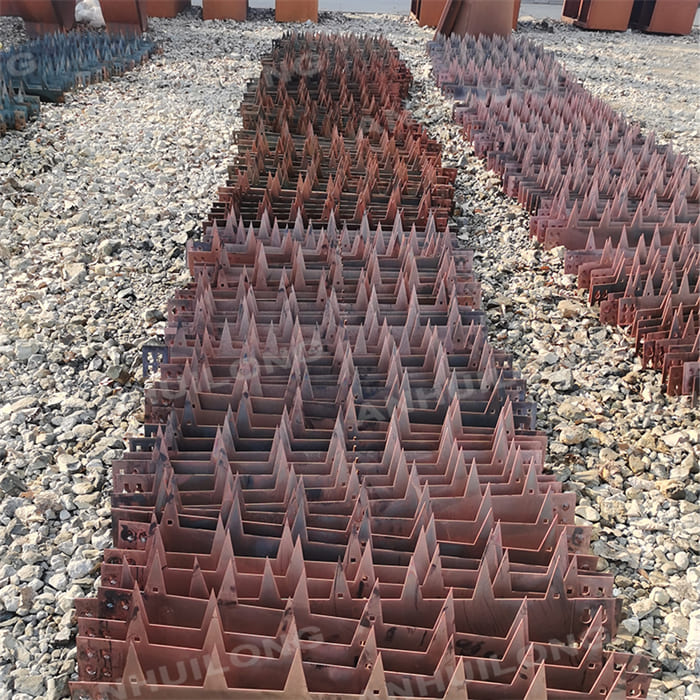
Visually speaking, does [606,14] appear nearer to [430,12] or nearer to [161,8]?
[430,12]

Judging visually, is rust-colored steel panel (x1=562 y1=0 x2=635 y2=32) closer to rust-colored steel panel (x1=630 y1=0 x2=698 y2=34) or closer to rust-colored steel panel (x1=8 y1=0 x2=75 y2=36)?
rust-colored steel panel (x1=630 y1=0 x2=698 y2=34)

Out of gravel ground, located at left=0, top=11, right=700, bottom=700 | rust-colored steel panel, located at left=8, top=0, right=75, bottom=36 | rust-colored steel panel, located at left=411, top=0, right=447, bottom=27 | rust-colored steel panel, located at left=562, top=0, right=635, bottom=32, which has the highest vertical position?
rust-colored steel panel, located at left=562, top=0, right=635, bottom=32

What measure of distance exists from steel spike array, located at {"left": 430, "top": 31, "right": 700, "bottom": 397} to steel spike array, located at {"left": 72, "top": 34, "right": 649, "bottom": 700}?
133cm

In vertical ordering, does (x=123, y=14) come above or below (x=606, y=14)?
below

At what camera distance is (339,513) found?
3133 mm

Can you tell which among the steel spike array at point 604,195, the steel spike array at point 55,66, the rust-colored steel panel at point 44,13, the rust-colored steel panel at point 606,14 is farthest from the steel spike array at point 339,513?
the rust-colored steel panel at point 606,14

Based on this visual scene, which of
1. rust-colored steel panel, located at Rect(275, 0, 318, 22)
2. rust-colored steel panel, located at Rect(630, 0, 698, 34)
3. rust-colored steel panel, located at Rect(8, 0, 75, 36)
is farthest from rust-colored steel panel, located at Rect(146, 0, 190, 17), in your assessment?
rust-colored steel panel, located at Rect(630, 0, 698, 34)

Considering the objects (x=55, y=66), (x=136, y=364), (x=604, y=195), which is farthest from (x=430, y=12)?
(x=136, y=364)

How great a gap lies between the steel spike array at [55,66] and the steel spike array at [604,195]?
5850 millimetres

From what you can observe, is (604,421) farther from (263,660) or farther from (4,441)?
(4,441)

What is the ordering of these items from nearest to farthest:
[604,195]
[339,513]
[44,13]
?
[339,513], [604,195], [44,13]

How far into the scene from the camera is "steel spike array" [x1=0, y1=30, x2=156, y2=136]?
30.0 ft

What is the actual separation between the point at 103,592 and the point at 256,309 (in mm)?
2273

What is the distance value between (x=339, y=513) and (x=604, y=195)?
16.8ft
